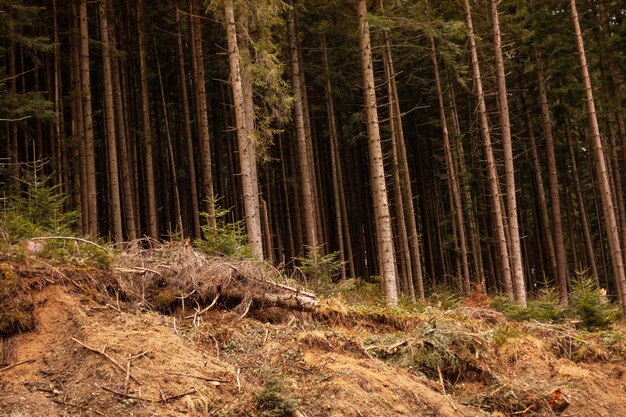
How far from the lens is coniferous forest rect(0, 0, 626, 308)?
47.3 ft

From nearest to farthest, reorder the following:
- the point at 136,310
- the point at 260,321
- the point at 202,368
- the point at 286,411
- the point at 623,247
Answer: the point at 286,411
the point at 202,368
the point at 136,310
the point at 260,321
the point at 623,247

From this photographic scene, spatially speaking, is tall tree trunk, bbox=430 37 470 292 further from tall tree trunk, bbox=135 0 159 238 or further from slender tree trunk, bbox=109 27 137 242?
slender tree trunk, bbox=109 27 137 242

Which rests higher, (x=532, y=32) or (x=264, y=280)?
(x=532, y=32)

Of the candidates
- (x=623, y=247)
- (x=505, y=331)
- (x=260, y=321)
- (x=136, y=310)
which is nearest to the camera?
(x=136, y=310)

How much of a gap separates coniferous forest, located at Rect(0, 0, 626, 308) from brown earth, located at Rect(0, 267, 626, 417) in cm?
266

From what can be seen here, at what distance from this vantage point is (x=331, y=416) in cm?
556

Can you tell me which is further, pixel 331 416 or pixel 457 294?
pixel 457 294

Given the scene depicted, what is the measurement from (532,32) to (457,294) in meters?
10.4

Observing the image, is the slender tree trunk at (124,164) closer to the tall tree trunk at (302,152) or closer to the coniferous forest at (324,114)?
the coniferous forest at (324,114)

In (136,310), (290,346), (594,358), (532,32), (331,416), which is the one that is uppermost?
(532,32)

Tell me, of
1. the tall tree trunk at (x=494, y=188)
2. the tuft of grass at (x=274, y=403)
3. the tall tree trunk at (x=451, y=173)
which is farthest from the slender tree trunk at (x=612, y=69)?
the tuft of grass at (x=274, y=403)

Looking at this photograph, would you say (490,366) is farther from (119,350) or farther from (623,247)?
(623,247)

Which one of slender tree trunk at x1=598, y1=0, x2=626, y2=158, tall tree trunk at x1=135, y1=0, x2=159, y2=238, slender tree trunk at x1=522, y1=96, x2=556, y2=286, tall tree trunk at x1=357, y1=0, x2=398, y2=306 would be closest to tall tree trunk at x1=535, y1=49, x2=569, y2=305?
slender tree trunk at x1=522, y1=96, x2=556, y2=286

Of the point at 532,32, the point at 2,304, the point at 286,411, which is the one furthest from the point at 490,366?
the point at 532,32
